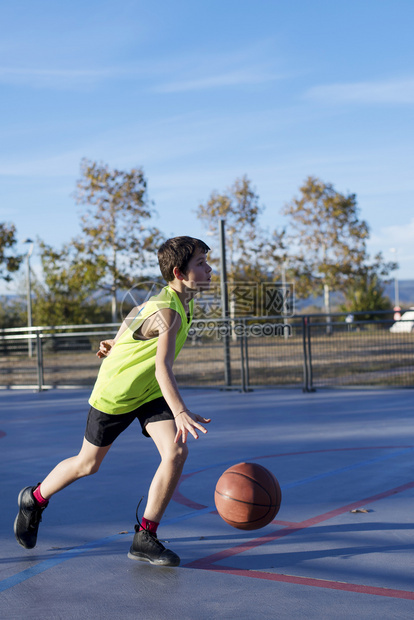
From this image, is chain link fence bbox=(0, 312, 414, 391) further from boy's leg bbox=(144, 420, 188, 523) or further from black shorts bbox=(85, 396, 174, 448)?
boy's leg bbox=(144, 420, 188, 523)

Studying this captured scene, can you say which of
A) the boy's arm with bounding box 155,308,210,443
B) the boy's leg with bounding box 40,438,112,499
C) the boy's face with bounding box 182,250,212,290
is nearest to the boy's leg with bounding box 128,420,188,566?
the boy's arm with bounding box 155,308,210,443

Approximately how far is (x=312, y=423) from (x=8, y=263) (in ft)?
82.4

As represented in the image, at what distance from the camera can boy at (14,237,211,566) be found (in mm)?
3863

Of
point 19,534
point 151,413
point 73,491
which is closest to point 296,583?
point 151,413

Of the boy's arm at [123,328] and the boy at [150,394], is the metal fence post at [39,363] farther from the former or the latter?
the boy at [150,394]

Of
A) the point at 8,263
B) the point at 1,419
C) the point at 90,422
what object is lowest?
the point at 1,419

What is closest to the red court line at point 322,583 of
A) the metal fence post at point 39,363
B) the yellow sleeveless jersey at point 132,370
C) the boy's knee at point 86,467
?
the boy's knee at point 86,467

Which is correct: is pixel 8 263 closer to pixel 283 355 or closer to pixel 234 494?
pixel 283 355

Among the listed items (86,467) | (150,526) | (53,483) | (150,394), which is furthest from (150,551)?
(150,394)

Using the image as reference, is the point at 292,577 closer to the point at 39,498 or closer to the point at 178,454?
the point at 178,454

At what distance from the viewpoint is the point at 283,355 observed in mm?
15430

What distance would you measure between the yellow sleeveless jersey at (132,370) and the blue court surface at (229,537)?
0.89 meters

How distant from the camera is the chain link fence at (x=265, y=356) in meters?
13.6

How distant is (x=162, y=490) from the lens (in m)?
3.89
